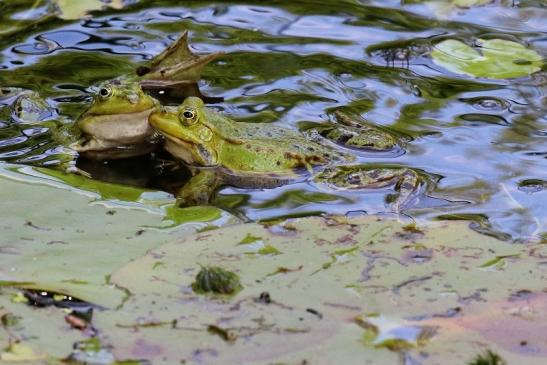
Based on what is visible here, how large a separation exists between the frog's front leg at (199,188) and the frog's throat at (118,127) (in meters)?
0.42

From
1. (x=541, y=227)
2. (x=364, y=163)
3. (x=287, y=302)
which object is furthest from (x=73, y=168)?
(x=541, y=227)

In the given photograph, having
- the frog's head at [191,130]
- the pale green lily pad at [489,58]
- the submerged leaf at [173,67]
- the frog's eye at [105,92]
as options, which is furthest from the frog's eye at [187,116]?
the pale green lily pad at [489,58]

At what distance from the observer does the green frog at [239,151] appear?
4762 mm

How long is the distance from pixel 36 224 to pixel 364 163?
183 cm

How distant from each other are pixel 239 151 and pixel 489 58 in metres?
2.09

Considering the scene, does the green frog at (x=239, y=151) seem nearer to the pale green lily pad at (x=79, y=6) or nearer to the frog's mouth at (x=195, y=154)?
the frog's mouth at (x=195, y=154)

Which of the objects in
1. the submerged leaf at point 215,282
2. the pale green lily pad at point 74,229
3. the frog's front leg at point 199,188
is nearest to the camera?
the submerged leaf at point 215,282

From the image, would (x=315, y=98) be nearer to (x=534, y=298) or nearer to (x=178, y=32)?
(x=178, y=32)

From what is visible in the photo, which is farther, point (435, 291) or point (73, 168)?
point (73, 168)

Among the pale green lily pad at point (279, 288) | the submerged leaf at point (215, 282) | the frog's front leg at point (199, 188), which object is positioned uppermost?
the submerged leaf at point (215, 282)

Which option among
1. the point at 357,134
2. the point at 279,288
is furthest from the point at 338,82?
the point at 279,288

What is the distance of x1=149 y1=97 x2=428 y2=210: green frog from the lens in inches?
187

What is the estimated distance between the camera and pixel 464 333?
120 inches

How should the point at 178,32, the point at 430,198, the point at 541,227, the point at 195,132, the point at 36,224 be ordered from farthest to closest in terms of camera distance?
the point at 178,32 → the point at 195,132 → the point at 430,198 → the point at 541,227 → the point at 36,224
